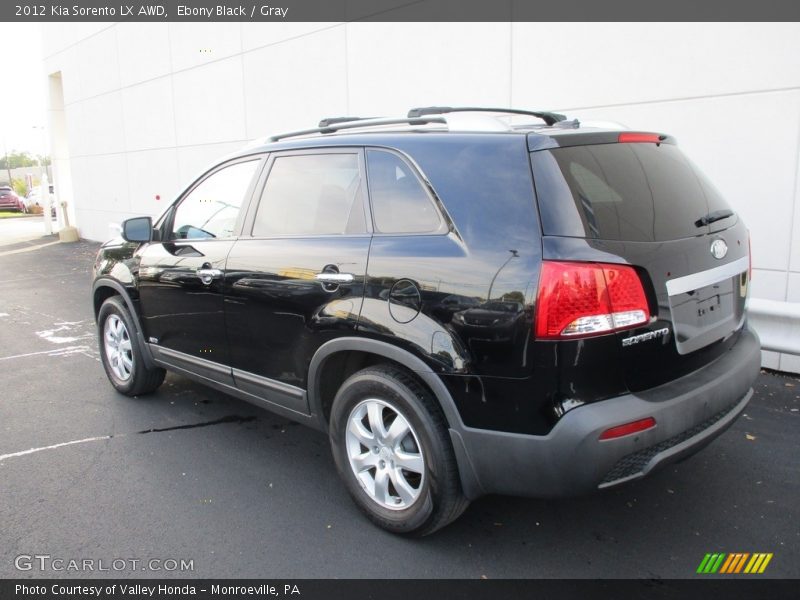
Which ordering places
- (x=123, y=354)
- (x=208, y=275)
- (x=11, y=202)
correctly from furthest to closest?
1. (x=11, y=202)
2. (x=123, y=354)
3. (x=208, y=275)

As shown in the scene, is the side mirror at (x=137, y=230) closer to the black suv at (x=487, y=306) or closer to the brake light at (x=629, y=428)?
the black suv at (x=487, y=306)

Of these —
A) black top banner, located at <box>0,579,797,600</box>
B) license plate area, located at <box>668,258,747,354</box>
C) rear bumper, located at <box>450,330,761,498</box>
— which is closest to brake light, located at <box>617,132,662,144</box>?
license plate area, located at <box>668,258,747,354</box>

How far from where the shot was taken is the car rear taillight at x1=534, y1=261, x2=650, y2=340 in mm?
2389

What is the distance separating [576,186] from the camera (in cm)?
256

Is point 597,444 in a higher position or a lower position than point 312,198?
lower

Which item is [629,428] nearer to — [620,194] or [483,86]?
[620,194]

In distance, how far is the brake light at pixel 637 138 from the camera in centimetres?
288

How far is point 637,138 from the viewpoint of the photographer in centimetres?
293

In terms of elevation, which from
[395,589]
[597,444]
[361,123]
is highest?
[361,123]

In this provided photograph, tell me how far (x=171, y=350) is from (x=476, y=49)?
5008 mm

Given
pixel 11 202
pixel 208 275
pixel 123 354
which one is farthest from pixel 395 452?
pixel 11 202

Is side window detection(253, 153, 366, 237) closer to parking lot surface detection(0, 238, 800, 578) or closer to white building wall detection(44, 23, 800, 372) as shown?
parking lot surface detection(0, 238, 800, 578)
